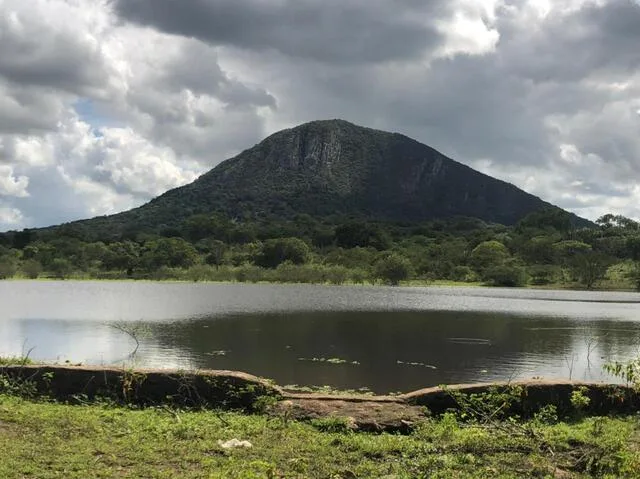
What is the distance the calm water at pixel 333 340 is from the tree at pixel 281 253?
80107 mm

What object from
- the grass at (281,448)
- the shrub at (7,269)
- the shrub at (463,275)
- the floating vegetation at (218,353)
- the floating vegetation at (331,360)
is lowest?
the floating vegetation at (331,360)

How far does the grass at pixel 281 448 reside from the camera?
790 cm

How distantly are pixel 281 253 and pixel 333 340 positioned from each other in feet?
338

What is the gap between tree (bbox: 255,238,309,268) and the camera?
133 metres

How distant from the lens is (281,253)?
440ft

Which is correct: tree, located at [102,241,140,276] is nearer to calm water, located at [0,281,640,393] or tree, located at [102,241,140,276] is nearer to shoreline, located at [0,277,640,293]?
shoreline, located at [0,277,640,293]

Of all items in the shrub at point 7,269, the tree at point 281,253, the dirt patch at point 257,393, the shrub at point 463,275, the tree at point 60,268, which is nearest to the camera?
the dirt patch at point 257,393

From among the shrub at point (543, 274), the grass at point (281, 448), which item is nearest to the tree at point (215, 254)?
the shrub at point (543, 274)

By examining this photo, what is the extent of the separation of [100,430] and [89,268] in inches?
4970

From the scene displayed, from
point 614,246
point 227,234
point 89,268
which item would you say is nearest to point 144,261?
point 89,268

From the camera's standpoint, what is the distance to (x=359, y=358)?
1020 inches

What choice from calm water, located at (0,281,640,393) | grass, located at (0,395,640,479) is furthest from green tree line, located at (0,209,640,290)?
grass, located at (0,395,640,479)

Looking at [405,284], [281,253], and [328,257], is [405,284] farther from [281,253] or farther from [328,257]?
[281,253]

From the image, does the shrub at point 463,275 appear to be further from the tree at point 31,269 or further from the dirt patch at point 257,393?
the dirt patch at point 257,393
